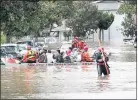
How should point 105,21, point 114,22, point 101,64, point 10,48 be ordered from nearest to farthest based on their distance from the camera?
point 101,64 → point 10,48 → point 105,21 → point 114,22

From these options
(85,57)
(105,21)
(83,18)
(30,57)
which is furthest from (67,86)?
(105,21)

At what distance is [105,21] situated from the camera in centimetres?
8950

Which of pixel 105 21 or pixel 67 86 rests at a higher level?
pixel 105 21

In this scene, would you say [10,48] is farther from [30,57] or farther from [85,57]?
[85,57]

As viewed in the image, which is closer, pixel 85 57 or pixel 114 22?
pixel 85 57

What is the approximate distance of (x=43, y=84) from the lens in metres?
19.5

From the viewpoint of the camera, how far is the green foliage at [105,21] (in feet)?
293

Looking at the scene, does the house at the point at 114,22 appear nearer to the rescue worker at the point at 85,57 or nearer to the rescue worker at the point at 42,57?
the rescue worker at the point at 85,57

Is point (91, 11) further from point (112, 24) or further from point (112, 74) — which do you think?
point (112, 74)

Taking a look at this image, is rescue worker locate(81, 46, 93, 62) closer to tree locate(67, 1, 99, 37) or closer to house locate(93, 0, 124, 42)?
tree locate(67, 1, 99, 37)

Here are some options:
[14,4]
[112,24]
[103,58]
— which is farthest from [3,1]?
[112,24]

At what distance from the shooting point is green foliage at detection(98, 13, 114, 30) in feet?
293

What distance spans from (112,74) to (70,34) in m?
66.1

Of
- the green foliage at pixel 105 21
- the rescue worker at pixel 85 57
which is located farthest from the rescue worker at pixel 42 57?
the green foliage at pixel 105 21
